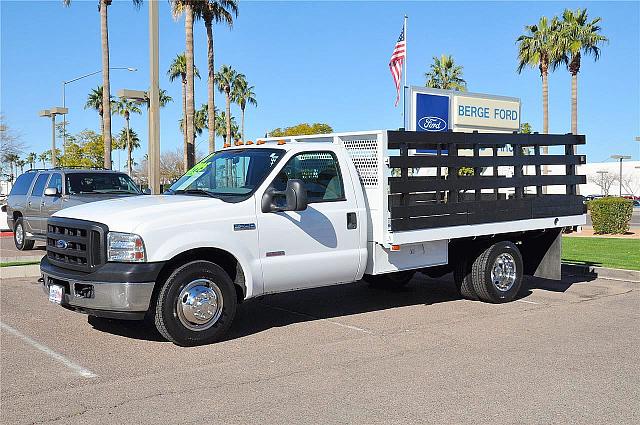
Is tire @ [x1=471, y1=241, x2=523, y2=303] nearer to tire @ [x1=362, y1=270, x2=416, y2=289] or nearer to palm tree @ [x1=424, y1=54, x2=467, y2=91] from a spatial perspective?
tire @ [x1=362, y1=270, x2=416, y2=289]

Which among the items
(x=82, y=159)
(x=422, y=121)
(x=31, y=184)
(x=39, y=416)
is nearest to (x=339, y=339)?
(x=39, y=416)

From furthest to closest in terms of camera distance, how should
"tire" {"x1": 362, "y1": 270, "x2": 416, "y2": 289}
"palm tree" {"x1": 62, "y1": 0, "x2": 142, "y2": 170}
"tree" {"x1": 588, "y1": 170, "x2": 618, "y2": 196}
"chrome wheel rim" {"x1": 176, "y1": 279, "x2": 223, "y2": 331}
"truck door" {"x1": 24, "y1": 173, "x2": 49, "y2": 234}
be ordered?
"tree" {"x1": 588, "y1": 170, "x2": 618, "y2": 196}
"palm tree" {"x1": 62, "y1": 0, "x2": 142, "y2": 170}
"truck door" {"x1": 24, "y1": 173, "x2": 49, "y2": 234}
"tire" {"x1": 362, "y1": 270, "x2": 416, "y2": 289}
"chrome wheel rim" {"x1": 176, "y1": 279, "x2": 223, "y2": 331}

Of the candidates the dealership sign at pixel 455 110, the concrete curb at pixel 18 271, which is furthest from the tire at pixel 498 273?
the concrete curb at pixel 18 271

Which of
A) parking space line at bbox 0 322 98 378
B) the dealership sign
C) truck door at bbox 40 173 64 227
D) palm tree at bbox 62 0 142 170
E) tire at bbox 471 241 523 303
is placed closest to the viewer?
parking space line at bbox 0 322 98 378

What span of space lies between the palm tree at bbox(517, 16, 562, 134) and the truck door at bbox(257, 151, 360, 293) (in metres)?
33.9

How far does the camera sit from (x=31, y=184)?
51.5 ft

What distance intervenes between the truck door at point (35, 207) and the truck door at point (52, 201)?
0.22 metres

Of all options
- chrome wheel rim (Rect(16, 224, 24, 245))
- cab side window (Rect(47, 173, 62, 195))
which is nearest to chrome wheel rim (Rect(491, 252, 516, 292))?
cab side window (Rect(47, 173, 62, 195))

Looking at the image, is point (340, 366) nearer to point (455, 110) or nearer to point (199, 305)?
point (199, 305)

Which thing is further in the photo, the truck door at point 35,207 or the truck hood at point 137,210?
the truck door at point 35,207

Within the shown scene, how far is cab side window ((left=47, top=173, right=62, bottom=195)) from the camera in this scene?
14.1m

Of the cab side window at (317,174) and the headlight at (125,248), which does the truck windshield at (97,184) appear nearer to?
the cab side window at (317,174)

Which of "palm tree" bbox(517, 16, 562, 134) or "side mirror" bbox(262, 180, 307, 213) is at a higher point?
"palm tree" bbox(517, 16, 562, 134)

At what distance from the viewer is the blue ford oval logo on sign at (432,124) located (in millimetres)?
14852
